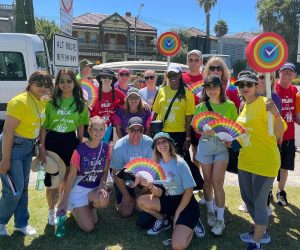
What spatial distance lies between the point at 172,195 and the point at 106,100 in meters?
1.89

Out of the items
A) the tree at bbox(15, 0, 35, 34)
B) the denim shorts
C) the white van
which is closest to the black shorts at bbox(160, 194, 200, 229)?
the denim shorts

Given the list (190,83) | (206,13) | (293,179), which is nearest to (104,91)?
(190,83)

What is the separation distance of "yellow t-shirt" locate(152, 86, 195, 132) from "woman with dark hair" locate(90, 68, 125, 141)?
836mm

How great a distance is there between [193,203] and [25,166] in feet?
6.26

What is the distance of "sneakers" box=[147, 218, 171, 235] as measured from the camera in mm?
4031

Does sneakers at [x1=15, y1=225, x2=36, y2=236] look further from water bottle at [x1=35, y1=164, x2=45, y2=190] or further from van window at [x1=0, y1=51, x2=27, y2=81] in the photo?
van window at [x1=0, y1=51, x2=27, y2=81]

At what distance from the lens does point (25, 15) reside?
25641mm

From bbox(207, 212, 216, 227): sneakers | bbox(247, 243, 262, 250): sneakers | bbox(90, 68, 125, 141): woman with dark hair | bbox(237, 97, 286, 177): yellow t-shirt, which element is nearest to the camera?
bbox(237, 97, 286, 177): yellow t-shirt

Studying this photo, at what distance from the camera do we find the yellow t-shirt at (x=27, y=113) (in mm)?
3480

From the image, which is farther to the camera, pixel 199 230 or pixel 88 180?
pixel 88 180

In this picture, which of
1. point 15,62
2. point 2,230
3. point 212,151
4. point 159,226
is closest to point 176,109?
point 212,151

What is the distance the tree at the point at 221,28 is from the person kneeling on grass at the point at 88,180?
194 feet

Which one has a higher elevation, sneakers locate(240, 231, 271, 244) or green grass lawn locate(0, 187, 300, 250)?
sneakers locate(240, 231, 271, 244)

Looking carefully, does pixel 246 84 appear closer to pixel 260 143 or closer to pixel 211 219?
pixel 260 143
